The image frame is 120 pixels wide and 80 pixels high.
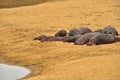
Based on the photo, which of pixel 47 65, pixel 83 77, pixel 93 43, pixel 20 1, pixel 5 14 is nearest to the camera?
pixel 83 77

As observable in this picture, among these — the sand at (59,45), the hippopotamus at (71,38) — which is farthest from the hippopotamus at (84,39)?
the hippopotamus at (71,38)

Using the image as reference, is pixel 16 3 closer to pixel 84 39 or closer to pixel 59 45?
pixel 59 45

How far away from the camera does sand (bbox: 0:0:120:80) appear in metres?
15.5

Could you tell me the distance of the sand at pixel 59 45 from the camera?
15490mm

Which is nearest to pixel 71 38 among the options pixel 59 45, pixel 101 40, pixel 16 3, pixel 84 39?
pixel 59 45

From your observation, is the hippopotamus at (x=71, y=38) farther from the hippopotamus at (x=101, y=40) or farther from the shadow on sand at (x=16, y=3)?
the shadow on sand at (x=16, y=3)

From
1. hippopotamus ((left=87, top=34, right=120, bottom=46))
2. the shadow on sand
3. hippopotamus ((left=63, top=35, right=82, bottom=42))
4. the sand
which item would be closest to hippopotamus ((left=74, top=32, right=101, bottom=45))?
the sand

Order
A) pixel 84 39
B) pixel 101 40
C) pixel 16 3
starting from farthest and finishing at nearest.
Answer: pixel 16 3 → pixel 84 39 → pixel 101 40

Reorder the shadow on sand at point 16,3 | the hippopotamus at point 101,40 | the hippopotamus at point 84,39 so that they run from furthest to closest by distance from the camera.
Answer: the shadow on sand at point 16,3 → the hippopotamus at point 84,39 → the hippopotamus at point 101,40

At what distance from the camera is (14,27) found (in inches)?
1094

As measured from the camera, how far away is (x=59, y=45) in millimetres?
20672

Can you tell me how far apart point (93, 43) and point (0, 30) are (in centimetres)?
881

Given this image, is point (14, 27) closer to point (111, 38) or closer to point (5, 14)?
point (5, 14)

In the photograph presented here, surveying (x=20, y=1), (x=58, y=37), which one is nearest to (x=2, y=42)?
(x=58, y=37)
